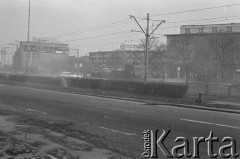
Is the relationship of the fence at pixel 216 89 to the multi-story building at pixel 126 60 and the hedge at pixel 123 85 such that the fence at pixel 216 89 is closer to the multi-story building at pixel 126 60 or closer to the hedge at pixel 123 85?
the hedge at pixel 123 85

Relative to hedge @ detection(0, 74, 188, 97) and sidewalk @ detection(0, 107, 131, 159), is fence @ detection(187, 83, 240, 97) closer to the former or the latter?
hedge @ detection(0, 74, 188, 97)

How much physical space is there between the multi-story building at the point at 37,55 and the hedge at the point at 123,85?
42.5 metres

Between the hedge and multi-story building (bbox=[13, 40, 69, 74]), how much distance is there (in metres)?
42.5

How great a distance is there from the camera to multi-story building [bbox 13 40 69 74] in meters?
85.9

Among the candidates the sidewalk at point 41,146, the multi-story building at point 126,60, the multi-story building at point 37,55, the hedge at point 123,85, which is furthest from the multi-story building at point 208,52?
the sidewalk at point 41,146

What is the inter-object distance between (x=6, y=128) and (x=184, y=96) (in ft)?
53.7

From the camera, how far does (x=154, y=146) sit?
8.44 m

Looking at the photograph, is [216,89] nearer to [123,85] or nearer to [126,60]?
[123,85]

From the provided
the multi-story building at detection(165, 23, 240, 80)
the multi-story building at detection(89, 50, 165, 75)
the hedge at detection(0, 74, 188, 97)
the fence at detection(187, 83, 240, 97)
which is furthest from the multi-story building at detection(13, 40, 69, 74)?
the fence at detection(187, 83, 240, 97)

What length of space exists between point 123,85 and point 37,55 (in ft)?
251

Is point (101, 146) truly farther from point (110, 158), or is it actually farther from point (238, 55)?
point (238, 55)

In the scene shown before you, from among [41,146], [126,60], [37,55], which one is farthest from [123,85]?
[37,55]

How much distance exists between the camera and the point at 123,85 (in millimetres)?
29625

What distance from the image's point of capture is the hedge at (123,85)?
24867mm
